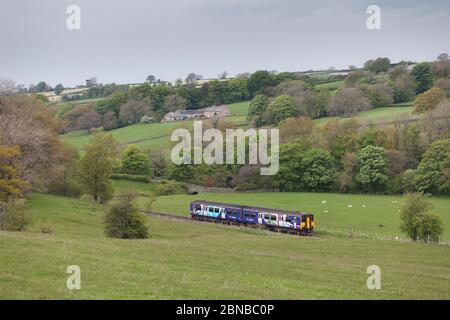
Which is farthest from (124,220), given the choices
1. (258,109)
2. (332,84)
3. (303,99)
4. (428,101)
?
(332,84)

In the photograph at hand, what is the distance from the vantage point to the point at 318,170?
80.2m

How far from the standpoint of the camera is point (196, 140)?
3927 inches

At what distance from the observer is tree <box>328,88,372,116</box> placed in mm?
117812

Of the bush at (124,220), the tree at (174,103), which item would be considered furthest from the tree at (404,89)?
the bush at (124,220)

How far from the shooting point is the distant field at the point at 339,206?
55.3 meters

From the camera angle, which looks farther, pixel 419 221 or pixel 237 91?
pixel 237 91

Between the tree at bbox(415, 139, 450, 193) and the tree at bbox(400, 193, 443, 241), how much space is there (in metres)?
26.3

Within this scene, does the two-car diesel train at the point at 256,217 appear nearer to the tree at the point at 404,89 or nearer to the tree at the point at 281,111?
the tree at the point at 281,111

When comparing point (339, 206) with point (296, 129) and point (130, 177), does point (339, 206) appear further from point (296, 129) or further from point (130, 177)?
point (296, 129)

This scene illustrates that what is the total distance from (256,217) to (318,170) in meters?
26.4

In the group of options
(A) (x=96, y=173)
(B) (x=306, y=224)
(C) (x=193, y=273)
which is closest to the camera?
(C) (x=193, y=273)

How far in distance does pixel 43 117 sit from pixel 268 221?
107 feet
